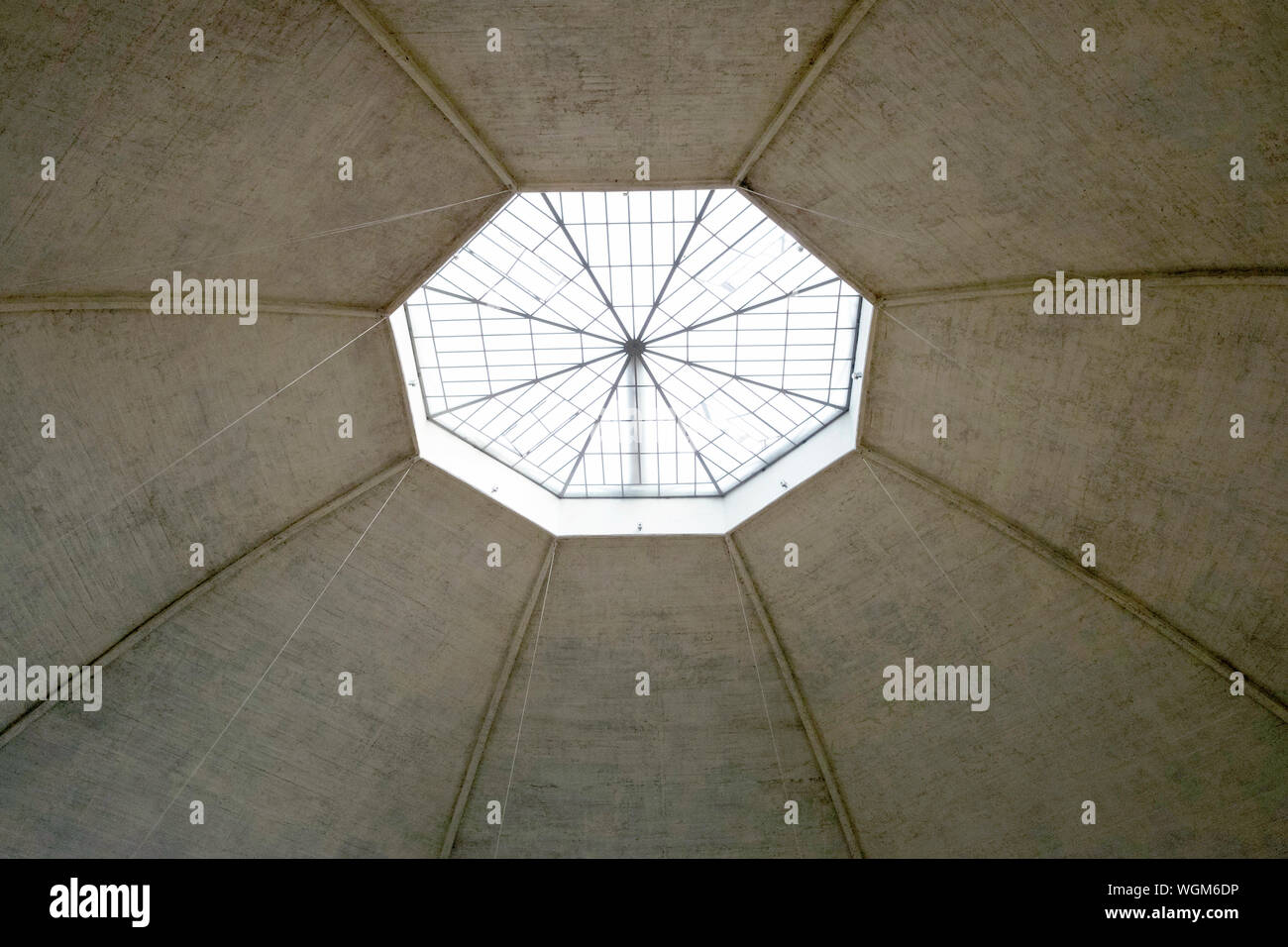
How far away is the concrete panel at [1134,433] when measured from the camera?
1588cm

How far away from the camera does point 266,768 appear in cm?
1961

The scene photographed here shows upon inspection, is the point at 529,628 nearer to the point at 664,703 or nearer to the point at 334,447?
the point at 664,703

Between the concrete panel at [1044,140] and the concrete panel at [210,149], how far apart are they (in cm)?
571

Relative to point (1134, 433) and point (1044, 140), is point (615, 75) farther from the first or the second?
point (1134, 433)

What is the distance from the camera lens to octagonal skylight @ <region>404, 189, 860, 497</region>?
17.8m

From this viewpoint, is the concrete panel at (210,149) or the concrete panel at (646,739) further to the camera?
the concrete panel at (646,739)

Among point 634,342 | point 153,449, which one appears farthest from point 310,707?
point 634,342

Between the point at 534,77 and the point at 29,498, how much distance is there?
10.5 metres

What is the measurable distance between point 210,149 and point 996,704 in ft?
54.4

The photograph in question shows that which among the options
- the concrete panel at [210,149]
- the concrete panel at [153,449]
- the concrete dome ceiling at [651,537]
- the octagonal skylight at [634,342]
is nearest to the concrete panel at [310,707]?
the concrete dome ceiling at [651,537]

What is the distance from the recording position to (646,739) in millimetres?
20969

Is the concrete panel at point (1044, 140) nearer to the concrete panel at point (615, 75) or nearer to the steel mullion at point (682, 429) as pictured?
the concrete panel at point (615, 75)
